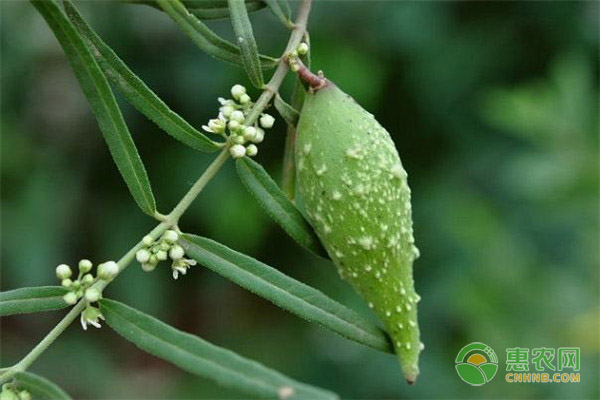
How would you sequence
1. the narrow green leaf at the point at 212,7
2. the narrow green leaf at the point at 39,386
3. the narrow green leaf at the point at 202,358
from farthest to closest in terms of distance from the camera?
the narrow green leaf at the point at 212,7
the narrow green leaf at the point at 39,386
the narrow green leaf at the point at 202,358

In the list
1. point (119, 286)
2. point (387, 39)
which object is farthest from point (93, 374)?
point (387, 39)

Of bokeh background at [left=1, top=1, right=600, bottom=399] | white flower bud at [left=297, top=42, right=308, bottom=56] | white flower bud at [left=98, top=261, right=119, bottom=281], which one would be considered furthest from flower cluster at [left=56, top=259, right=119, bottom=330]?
bokeh background at [left=1, top=1, right=600, bottom=399]

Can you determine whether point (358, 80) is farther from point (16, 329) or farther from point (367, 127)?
point (16, 329)

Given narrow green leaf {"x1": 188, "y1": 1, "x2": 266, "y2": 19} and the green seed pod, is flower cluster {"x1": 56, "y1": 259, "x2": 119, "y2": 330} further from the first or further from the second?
narrow green leaf {"x1": 188, "y1": 1, "x2": 266, "y2": 19}

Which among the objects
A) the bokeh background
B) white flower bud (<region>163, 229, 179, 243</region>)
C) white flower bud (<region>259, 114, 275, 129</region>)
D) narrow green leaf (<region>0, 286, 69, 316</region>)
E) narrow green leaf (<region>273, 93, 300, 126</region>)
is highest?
the bokeh background

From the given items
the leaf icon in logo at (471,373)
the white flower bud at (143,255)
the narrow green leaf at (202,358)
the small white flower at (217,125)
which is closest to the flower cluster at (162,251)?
the white flower bud at (143,255)

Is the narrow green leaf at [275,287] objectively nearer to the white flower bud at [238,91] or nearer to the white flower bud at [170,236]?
the white flower bud at [170,236]

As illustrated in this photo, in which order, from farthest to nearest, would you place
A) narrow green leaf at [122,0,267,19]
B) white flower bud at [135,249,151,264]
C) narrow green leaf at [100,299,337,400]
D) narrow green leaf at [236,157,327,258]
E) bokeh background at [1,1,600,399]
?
bokeh background at [1,1,600,399]
narrow green leaf at [122,0,267,19]
narrow green leaf at [236,157,327,258]
white flower bud at [135,249,151,264]
narrow green leaf at [100,299,337,400]
